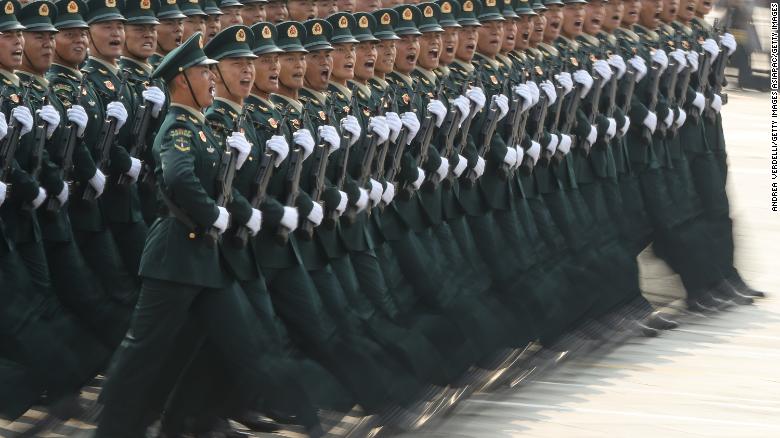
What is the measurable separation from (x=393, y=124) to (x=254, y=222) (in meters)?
1.61

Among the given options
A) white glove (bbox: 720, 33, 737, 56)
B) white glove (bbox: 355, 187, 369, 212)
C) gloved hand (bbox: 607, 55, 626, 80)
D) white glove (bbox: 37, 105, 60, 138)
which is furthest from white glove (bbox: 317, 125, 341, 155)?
white glove (bbox: 720, 33, 737, 56)

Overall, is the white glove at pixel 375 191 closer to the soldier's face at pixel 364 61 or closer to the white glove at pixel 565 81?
the soldier's face at pixel 364 61

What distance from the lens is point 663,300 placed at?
12656mm

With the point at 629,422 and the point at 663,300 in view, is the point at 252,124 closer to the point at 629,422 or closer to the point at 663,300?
the point at 629,422

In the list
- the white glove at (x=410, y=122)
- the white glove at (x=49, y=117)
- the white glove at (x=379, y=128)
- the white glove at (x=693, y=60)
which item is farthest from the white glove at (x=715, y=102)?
the white glove at (x=49, y=117)

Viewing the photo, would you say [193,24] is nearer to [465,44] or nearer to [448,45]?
[448,45]

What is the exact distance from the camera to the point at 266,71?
28.8 ft

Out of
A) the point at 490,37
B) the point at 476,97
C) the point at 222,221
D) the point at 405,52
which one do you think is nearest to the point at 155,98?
the point at 405,52

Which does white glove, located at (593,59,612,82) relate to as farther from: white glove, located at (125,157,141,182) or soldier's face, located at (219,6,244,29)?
white glove, located at (125,157,141,182)

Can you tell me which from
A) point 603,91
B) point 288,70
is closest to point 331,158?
point 288,70

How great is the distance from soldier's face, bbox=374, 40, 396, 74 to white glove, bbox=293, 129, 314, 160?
1428 mm

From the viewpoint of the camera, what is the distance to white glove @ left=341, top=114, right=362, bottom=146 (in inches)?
362

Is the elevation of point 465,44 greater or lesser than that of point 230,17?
lesser

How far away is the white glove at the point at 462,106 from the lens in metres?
10.4
